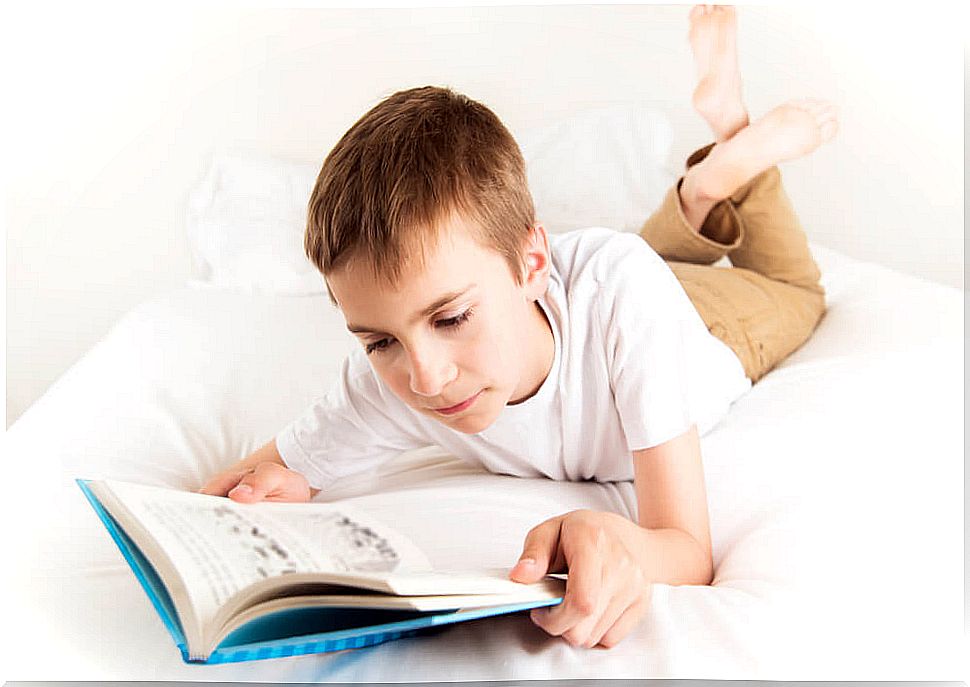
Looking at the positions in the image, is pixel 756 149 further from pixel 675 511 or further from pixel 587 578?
pixel 587 578

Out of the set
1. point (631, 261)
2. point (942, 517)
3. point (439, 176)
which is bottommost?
point (942, 517)

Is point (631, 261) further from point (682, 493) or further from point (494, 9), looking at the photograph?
point (494, 9)

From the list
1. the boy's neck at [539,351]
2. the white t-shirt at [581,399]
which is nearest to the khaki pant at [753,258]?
the white t-shirt at [581,399]

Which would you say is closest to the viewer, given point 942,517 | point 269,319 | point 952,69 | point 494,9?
point 942,517

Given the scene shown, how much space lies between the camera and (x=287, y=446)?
96cm

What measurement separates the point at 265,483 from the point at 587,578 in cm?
36

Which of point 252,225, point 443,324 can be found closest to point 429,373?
point 443,324

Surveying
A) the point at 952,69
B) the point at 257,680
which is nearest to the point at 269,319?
the point at 257,680

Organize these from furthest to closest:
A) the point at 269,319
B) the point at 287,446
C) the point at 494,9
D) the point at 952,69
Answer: the point at 952,69, the point at 494,9, the point at 269,319, the point at 287,446

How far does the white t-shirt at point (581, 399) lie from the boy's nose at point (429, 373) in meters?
0.17

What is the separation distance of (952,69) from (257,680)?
174 centimetres

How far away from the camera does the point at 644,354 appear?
865 millimetres

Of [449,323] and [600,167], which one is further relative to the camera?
[600,167]

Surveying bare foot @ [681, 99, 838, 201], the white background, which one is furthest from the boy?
the white background
